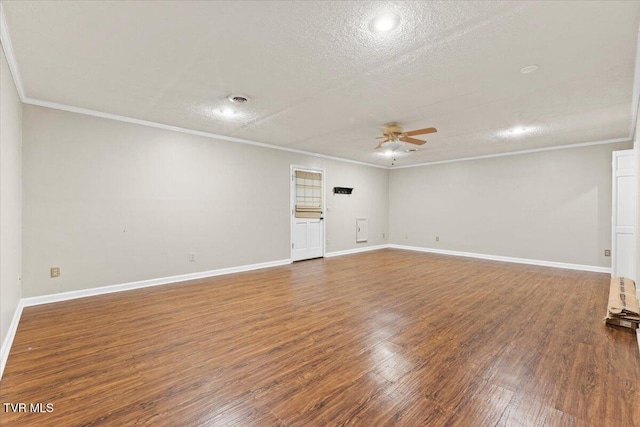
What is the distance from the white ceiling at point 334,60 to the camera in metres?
1.90

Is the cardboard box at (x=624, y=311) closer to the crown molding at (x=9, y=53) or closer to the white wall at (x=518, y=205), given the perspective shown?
the white wall at (x=518, y=205)

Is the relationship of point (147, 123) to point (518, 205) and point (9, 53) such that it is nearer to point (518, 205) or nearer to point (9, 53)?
point (9, 53)

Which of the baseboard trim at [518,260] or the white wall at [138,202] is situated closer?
the white wall at [138,202]

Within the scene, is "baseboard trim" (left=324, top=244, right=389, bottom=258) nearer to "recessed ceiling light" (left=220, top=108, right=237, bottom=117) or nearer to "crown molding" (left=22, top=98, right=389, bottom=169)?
"crown molding" (left=22, top=98, right=389, bottom=169)

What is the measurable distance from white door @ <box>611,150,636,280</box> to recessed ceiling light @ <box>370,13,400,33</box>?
4571 millimetres

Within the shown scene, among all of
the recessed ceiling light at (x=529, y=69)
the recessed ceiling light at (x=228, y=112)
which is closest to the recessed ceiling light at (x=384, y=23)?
the recessed ceiling light at (x=529, y=69)

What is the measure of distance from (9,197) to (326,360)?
326cm

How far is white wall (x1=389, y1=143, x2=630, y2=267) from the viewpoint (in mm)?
5441

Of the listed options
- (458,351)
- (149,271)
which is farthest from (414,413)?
→ (149,271)

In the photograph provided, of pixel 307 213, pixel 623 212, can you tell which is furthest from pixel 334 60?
pixel 623 212

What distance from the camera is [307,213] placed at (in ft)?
21.8

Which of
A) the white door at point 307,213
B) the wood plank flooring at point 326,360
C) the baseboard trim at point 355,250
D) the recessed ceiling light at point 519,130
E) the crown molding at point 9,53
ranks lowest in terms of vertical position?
the wood plank flooring at point 326,360

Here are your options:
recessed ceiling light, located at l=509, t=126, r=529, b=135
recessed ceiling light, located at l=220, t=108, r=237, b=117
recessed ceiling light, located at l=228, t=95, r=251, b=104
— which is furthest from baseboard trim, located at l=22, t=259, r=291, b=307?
recessed ceiling light, located at l=509, t=126, r=529, b=135

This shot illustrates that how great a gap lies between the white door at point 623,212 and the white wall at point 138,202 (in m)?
5.53
